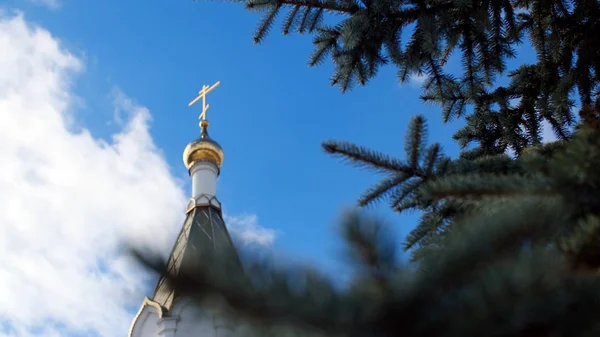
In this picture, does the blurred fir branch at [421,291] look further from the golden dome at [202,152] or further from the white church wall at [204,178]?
the golden dome at [202,152]

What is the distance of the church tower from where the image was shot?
1219 mm

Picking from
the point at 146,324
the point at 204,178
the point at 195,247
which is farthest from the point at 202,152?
the point at 195,247

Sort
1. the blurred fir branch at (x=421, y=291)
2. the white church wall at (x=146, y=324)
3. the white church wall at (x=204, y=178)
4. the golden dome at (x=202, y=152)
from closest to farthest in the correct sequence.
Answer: the blurred fir branch at (x=421, y=291), the white church wall at (x=146, y=324), the white church wall at (x=204, y=178), the golden dome at (x=202, y=152)

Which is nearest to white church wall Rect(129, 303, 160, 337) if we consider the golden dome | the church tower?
the church tower

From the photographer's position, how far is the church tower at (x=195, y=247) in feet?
4.00

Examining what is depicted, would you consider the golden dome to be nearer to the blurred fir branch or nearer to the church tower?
the church tower

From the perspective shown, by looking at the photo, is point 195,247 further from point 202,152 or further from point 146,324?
point 202,152

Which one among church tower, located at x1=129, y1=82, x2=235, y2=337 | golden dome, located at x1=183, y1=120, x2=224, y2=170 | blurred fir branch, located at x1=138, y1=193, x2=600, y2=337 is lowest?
blurred fir branch, located at x1=138, y1=193, x2=600, y2=337

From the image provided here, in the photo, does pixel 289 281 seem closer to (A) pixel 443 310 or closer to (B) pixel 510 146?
(A) pixel 443 310

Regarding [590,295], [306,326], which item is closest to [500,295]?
[590,295]

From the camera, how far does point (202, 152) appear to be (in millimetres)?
15609

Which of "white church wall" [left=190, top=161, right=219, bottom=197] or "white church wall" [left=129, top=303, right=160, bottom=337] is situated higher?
"white church wall" [left=190, top=161, right=219, bottom=197]

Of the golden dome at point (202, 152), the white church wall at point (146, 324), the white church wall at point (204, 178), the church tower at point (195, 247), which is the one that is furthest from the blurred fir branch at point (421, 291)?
the golden dome at point (202, 152)

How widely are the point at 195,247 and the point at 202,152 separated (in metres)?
14.5
